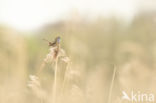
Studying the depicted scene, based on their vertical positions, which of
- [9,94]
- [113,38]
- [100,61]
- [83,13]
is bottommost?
[9,94]

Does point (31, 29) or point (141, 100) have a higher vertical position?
point (31, 29)

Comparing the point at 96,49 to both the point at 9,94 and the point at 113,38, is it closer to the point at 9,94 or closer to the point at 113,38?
the point at 113,38

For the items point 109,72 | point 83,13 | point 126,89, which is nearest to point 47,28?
point 83,13

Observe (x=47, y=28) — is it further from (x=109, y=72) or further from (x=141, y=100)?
(x=141, y=100)

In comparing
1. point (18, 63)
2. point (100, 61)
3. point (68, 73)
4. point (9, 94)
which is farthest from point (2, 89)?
point (100, 61)

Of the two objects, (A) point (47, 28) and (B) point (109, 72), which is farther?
(A) point (47, 28)
